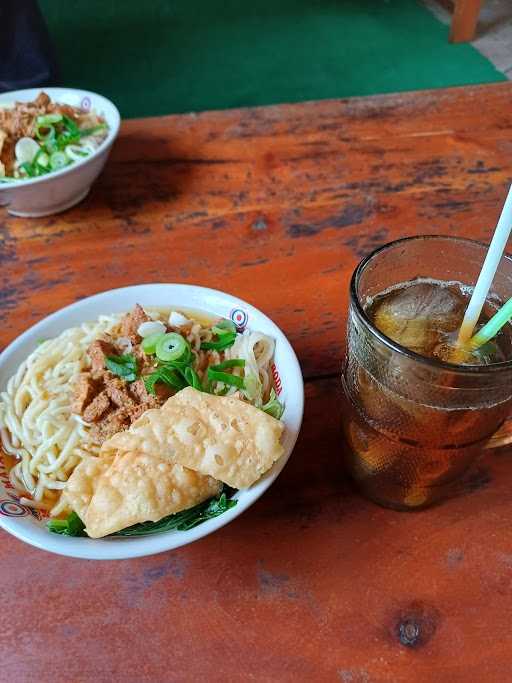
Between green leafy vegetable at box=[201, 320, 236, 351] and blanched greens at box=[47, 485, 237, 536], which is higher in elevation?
green leafy vegetable at box=[201, 320, 236, 351]

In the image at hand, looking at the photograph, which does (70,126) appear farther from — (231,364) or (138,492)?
(138,492)

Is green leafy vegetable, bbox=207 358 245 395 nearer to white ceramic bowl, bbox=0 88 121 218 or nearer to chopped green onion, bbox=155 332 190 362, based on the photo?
chopped green onion, bbox=155 332 190 362

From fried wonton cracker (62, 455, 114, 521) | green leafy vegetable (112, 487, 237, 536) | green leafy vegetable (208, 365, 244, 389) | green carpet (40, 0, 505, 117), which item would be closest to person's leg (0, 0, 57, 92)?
green carpet (40, 0, 505, 117)

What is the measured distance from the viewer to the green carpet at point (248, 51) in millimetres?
4449

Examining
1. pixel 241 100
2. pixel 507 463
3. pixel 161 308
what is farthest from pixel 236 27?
pixel 507 463

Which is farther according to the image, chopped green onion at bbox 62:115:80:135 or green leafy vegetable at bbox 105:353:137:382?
chopped green onion at bbox 62:115:80:135

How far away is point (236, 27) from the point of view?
17.5 feet

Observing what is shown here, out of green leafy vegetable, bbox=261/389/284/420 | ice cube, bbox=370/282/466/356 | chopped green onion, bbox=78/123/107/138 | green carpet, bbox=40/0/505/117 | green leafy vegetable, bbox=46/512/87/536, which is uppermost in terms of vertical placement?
ice cube, bbox=370/282/466/356

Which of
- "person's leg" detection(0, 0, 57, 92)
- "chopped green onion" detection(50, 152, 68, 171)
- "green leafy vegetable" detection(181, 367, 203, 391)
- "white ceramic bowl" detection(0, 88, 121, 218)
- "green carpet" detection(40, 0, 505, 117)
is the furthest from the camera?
"green carpet" detection(40, 0, 505, 117)

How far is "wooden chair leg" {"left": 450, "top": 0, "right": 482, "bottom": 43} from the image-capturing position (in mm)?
4660

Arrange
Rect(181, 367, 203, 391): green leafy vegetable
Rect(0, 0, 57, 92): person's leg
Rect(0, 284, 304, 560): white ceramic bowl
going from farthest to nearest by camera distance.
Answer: Rect(0, 0, 57, 92): person's leg
Rect(181, 367, 203, 391): green leafy vegetable
Rect(0, 284, 304, 560): white ceramic bowl

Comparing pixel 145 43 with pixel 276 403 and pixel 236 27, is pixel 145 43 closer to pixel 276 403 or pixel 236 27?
pixel 236 27

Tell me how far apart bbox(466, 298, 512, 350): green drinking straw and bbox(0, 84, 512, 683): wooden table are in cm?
31

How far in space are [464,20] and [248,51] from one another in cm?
180
